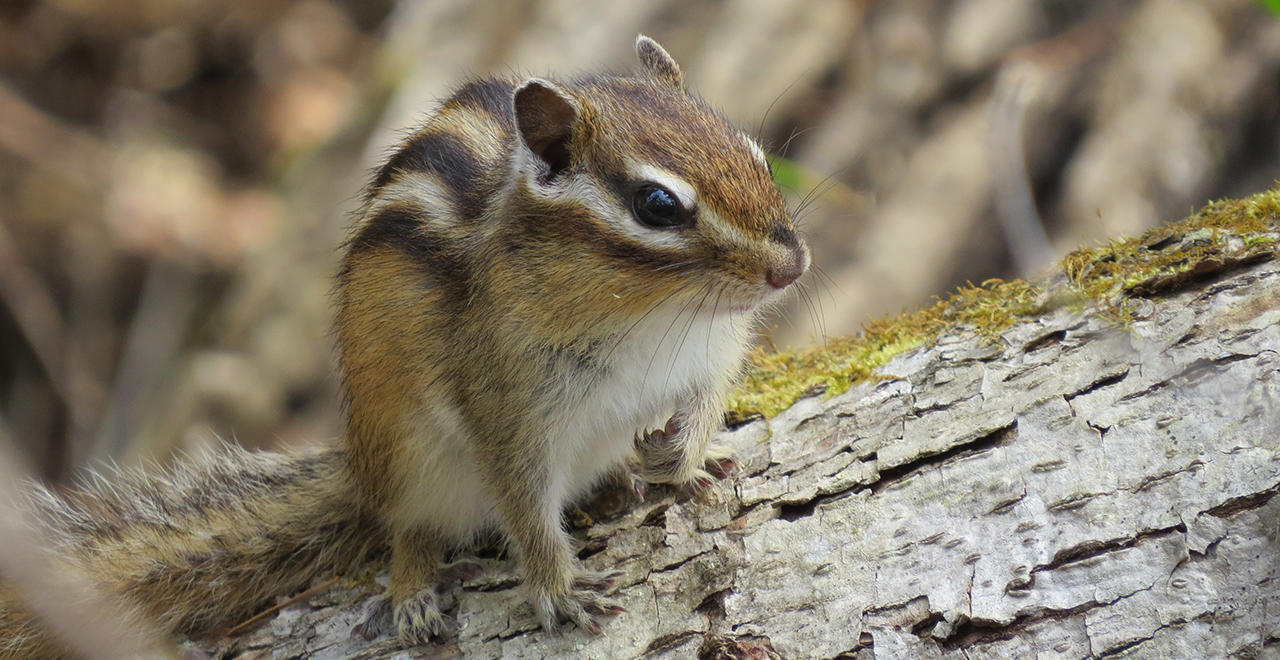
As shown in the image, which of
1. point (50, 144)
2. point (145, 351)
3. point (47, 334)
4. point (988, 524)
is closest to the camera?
point (988, 524)

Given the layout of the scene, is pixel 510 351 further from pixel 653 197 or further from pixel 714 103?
pixel 714 103

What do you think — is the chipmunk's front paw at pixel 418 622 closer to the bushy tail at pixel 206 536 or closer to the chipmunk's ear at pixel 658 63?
the bushy tail at pixel 206 536

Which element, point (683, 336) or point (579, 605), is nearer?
point (579, 605)

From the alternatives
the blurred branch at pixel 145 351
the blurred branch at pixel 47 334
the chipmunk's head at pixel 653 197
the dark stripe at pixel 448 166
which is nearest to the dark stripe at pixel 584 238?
the chipmunk's head at pixel 653 197

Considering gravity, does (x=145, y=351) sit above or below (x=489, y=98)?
below

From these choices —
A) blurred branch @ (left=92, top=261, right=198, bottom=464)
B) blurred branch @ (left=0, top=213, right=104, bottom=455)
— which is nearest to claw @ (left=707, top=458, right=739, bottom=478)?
blurred branch @ (left=92, top=261, right=198, bottom=464)

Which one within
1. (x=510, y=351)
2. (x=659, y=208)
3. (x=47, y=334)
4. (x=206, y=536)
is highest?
(x=659, y=208)

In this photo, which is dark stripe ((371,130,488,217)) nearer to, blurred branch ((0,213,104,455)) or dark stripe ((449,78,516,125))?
dark stripe ((449,78,516,125))

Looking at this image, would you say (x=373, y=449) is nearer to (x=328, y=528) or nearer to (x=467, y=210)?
(x=328, y=528)

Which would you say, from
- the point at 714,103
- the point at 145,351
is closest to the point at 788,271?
the point at 714,103
